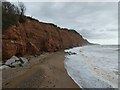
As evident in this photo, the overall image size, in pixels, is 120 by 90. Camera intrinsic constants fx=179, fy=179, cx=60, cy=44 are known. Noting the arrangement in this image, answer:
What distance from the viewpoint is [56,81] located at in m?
10.6

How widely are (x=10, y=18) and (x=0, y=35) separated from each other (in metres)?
3.82

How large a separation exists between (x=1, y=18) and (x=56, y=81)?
14.0m

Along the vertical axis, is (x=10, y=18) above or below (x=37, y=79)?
above

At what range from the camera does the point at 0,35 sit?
20.2 metres

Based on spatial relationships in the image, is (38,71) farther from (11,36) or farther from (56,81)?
(11,36)

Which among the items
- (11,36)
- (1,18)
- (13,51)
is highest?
(1,18)

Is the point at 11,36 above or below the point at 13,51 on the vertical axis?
above

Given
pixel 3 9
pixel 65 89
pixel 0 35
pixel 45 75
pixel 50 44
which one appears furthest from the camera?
pixel 50 44

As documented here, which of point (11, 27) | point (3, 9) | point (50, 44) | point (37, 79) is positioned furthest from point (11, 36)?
point (50, 44)

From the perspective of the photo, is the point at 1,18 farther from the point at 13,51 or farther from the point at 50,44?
the point at 50,44

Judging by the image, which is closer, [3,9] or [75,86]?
[75,86]

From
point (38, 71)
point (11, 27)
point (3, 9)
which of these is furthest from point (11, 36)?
point (38, 71)

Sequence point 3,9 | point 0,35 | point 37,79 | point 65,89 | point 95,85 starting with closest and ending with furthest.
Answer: point 65,89, point 95,85, point 37,79, point 0,35, point 3,9

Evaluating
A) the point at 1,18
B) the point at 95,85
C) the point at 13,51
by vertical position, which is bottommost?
the point at 95,85
